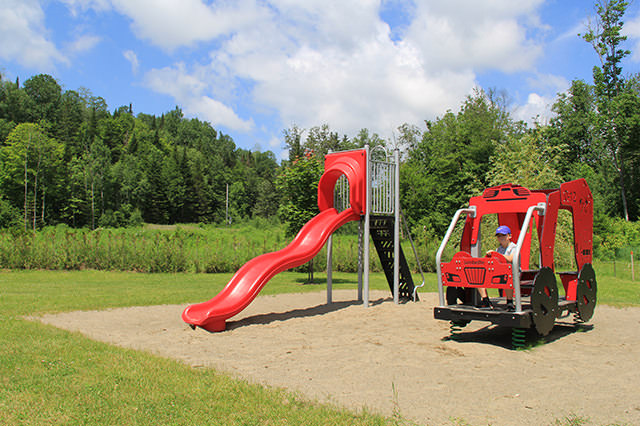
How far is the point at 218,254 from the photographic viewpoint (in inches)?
771

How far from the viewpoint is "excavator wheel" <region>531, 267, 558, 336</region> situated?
6875mm

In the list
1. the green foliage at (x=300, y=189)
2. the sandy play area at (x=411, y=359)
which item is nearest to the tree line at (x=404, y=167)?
the green foliage at (x=300, y=189)

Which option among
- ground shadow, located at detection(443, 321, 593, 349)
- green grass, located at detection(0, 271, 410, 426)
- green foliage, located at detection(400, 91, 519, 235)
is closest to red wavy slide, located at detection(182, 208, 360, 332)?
green grass, located at detection(0, 271, 410, 426)

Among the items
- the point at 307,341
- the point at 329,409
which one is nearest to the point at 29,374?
the point at 329,409

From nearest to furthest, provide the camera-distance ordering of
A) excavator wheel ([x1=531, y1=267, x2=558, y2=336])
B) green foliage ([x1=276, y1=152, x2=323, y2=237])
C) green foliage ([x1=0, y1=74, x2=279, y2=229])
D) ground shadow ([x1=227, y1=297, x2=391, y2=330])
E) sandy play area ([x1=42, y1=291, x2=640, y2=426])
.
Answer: sandy play area ([x1=42, y1=291, x2=640, y2=426]) < excavator wheel ([x1=531, y1=267, x2=558, y2=336]) < ground shadow ([x1=227, y1=297, x2=391, y2=330]) < green foliage ([x1=276, y1=152, x2=323, y2=237]) < green foliage ([x1=0, y1=74, x2=279, y2=229])

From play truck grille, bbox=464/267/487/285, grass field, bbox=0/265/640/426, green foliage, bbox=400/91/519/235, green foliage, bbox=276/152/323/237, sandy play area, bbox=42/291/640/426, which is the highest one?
green foliage, bbox=400/91/519/235

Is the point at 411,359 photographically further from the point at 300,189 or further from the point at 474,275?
the point at 300,189

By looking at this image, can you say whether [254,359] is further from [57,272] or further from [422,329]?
[57,272]

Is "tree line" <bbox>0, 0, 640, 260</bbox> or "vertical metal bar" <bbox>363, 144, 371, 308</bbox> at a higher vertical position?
"tree line" <bbox>0, 0, 640, 260</bbox>

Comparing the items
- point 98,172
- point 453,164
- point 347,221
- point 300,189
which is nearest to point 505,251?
point 347,221

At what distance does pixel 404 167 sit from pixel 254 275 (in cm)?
3991

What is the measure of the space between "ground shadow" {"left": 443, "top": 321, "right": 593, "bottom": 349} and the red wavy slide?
3217 millimetres

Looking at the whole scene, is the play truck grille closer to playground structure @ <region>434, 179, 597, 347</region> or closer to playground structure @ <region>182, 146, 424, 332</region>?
playground structure @ <region>434, 179, 597, 347</region>

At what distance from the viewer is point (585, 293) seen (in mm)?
8391
